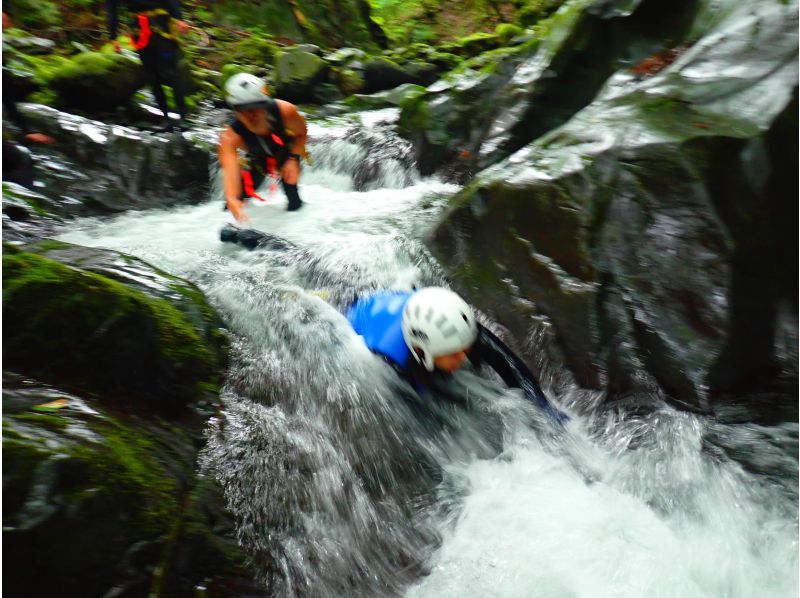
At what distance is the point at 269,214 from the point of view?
7211mm

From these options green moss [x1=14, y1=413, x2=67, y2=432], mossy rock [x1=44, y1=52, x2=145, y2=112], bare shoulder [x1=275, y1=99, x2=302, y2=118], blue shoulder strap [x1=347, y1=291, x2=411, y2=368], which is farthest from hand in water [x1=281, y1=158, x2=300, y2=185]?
green moss [x1=14, y1=413, x2=67, y2=432]

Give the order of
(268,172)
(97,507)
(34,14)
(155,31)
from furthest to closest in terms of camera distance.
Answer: (34,14) < (155,31) < (268,172) < (97,507)

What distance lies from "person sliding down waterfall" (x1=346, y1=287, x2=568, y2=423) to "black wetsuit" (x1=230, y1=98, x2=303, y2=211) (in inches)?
110

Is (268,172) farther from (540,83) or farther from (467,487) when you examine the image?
(467,487)

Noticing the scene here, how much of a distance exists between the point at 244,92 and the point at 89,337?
348 cm

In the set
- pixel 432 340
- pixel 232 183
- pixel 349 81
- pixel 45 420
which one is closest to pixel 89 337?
pixel 45 420

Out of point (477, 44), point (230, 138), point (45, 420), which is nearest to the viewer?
point (45, 420)

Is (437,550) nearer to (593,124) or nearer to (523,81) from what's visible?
(593,124)

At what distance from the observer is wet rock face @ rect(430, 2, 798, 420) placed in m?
3.40

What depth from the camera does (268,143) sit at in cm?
627

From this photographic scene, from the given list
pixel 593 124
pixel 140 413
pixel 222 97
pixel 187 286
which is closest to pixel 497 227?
pixel 593 124

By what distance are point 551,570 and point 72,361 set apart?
2.94 m

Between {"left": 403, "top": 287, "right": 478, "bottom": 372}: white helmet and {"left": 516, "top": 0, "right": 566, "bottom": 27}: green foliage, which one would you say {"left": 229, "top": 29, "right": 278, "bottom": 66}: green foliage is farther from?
{"left": 403, "top": 287, "right": 478, "bottom": 372}: white helmet

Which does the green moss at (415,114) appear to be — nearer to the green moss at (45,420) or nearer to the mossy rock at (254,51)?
the mossy rock at (254,51)
